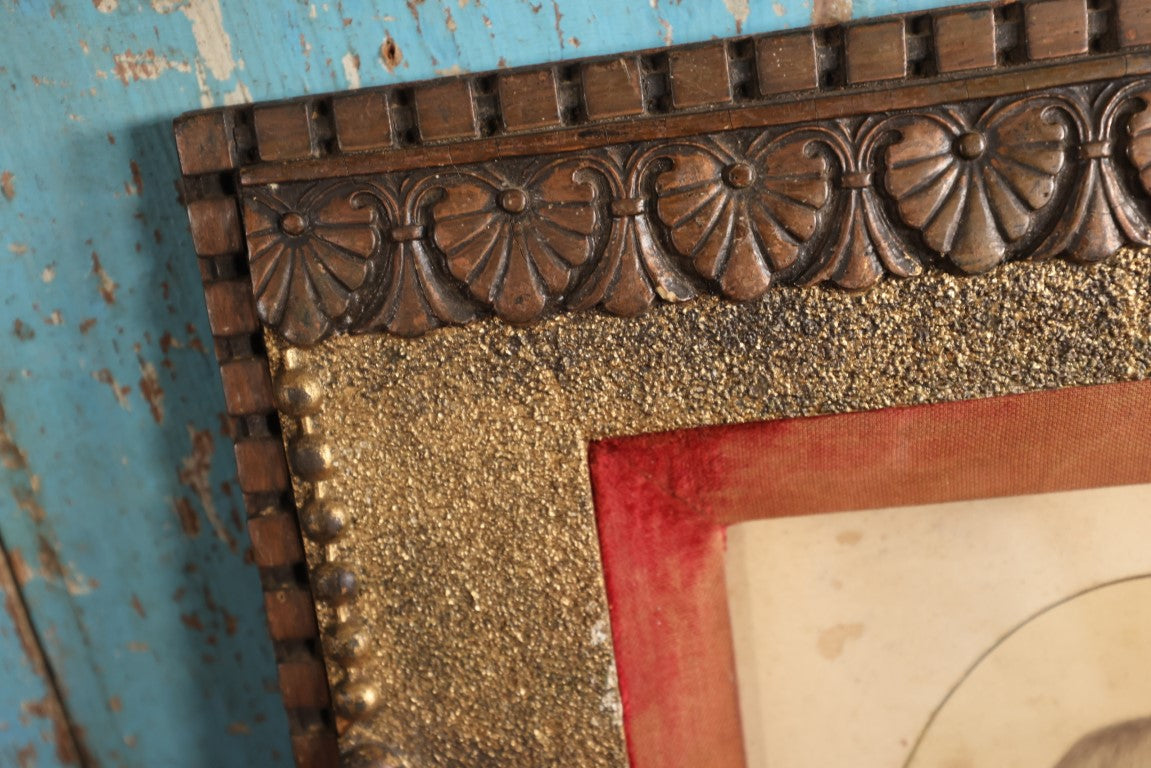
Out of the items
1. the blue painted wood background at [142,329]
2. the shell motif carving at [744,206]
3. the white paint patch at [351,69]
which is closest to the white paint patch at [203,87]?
the blue painted wood background at [142,329]

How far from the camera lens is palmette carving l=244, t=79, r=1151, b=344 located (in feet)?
1.76

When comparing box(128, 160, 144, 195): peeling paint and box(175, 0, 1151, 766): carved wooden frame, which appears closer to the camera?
box(175, 0, 1151, 766): carved wooden frame

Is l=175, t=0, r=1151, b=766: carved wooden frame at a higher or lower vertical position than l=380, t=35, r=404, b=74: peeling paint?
lower

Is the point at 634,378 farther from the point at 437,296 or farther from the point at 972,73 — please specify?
the point at 972,73

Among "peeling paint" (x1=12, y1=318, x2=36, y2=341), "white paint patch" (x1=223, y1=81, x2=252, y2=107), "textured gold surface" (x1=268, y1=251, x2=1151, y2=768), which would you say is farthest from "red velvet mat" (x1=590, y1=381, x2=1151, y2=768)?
"peeling paint" (x1=12, y1=318, x2=36, y2=341)

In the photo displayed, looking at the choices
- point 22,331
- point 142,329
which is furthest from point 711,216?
point 22,331

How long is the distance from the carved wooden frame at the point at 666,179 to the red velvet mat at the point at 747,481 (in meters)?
0.11

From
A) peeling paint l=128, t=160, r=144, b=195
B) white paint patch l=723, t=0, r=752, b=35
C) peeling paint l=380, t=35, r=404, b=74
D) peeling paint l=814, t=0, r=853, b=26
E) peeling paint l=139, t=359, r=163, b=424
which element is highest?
peeling paint l=380, t=35, r=404, b=74

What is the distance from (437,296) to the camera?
1.92ft

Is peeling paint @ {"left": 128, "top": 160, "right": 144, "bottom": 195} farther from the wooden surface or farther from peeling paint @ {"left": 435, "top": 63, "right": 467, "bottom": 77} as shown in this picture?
peeling paint @ {"left": 435, "top": 63, "right": 467, "bottom": 77}

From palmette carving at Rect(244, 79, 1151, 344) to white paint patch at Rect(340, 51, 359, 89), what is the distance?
10 cm

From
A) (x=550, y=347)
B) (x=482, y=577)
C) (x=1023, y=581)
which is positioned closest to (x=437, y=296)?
(x=550, y=347)

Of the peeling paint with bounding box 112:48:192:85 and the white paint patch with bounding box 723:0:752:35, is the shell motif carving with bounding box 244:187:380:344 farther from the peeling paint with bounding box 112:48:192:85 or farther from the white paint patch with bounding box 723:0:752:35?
the white paint patch with bounding box 723:0:752:35

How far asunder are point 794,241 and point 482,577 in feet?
1.10
